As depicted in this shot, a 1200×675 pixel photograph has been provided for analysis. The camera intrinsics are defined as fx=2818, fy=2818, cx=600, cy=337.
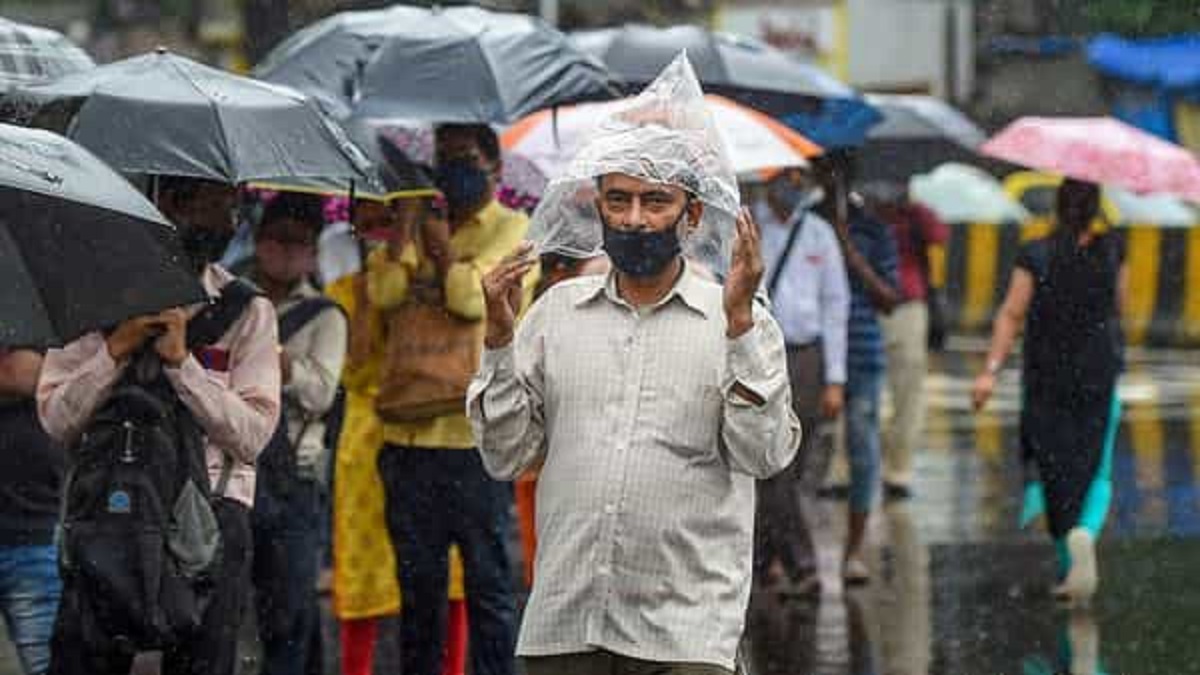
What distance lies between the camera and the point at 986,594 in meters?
11.8

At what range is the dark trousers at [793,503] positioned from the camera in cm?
1145

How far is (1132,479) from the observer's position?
16359mm

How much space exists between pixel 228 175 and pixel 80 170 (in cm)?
141

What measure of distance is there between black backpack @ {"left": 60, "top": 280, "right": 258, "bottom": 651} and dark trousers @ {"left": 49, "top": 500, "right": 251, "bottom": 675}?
35 mm

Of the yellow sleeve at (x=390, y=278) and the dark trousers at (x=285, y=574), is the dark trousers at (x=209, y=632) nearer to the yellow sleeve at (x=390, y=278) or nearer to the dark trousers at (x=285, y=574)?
the dark trousers at (x=285, y=574)

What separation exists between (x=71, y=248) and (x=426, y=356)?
10.5 ft

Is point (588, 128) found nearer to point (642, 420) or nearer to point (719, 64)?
point (719, 64)

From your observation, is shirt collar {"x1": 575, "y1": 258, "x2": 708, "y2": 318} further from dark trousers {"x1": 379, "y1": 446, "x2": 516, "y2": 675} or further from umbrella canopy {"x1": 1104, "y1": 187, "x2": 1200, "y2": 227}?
umbrella canopy {"x1": 1104, "y1": 187, "x2": 1200, "y2": 227}

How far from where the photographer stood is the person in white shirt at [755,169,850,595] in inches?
451

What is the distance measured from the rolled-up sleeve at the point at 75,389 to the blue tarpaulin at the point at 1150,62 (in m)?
32.4

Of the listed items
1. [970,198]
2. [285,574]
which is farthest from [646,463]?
[970,198]

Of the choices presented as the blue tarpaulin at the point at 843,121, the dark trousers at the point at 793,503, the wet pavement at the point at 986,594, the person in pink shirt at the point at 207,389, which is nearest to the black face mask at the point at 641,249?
the person in pink shirt at the point at 207,389

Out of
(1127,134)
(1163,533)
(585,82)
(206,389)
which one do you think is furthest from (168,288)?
(1163,533)

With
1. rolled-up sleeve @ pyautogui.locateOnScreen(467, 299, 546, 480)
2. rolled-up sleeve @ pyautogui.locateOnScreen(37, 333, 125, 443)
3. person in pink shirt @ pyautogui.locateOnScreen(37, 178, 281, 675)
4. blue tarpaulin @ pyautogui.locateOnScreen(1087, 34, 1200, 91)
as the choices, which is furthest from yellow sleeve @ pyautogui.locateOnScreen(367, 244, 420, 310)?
blue tarpaulin @ pyautogui.locateOnScreen(1087, 34, 1200, 91)
